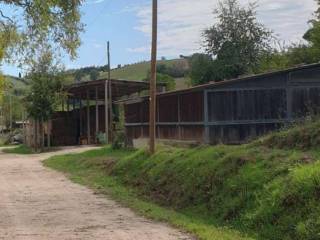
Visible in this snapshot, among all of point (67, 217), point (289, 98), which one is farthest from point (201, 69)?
point (67, 217)

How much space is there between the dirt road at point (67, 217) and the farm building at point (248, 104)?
6956 millimetres

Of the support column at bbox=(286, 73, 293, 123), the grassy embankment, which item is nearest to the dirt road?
the grassy embankment

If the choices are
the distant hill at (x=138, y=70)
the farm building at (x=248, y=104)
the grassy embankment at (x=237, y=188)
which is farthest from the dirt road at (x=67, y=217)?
the distant hill at (x=138, y=70)

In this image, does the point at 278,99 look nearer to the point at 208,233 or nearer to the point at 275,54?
the point at 208,233

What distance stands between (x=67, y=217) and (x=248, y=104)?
13.8 m

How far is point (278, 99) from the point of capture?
84.4ft

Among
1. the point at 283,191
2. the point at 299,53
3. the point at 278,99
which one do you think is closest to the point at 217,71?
the point at 299,53

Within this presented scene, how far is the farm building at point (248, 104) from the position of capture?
81.5 ft

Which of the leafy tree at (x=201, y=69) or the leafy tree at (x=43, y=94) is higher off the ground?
the leafy tree at (x=201, y=69)

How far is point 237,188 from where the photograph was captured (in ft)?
41.1

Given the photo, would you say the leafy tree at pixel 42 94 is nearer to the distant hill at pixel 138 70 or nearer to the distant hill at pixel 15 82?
the distant hill at pixel 15 82

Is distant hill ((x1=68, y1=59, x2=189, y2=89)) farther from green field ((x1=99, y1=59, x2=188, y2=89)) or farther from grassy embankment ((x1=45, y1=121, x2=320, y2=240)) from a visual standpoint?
grassy embankment ((x1=45, y1=121, x2=320, y2=240))

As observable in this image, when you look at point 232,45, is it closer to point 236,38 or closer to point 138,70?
point 236,38

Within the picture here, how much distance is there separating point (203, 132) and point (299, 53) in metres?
25.1
